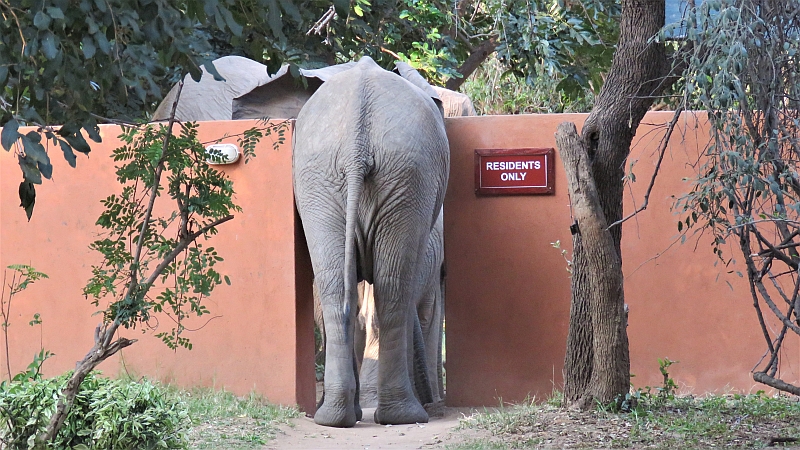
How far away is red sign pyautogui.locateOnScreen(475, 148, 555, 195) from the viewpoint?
777cm

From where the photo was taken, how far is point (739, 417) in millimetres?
6121

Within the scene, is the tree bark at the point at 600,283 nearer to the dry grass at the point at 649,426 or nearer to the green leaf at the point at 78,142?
the dry grass at the point at 649,426

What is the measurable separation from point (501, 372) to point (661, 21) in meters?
2.93

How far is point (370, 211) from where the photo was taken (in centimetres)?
679

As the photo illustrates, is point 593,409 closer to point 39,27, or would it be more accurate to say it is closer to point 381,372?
point 381,372

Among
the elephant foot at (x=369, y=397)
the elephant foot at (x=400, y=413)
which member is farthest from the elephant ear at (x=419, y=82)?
the elephant foot at (x=400, y=413)

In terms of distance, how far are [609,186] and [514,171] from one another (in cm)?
147

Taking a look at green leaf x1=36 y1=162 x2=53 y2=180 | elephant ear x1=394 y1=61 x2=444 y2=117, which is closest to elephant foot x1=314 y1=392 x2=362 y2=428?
elephant ear x1=394 y1=61 x2=444 y2=117

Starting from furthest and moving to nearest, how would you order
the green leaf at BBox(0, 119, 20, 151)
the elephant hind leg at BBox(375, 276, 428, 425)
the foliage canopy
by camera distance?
the elephant hind leg at BBox(375, 276, 428, 425)
the foliage canopy
the green leaf at BBox(0, 119, 20, 151)

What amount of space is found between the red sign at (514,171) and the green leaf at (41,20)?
190 inches

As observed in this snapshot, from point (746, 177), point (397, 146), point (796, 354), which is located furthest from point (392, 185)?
point (796, 354)

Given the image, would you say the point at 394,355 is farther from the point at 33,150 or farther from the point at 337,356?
the point at 33,150

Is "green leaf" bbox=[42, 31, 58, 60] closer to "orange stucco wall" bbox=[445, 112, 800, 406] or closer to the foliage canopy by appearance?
the foliage canopy

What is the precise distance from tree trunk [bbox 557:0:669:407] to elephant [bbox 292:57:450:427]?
1.06 metres
